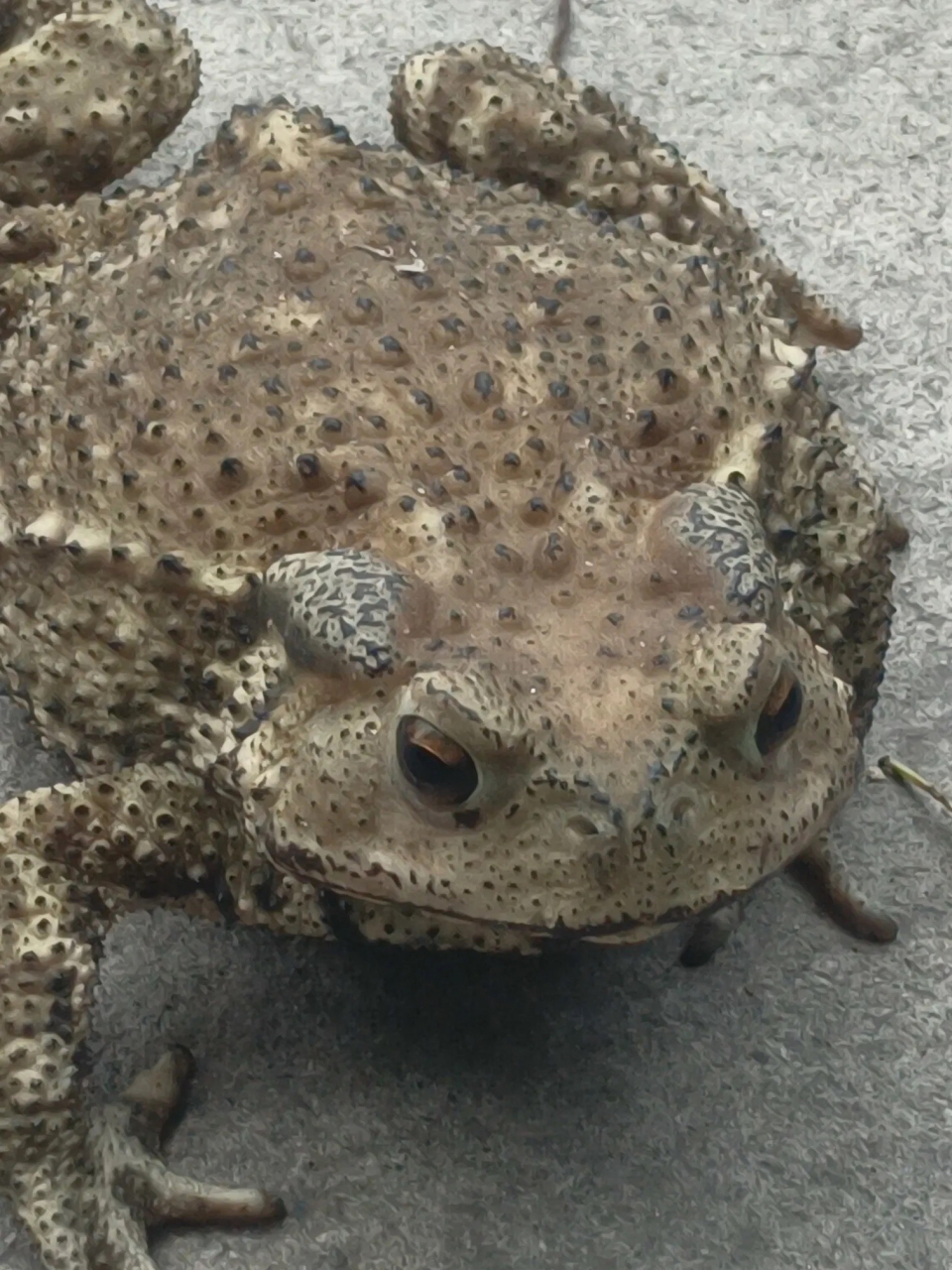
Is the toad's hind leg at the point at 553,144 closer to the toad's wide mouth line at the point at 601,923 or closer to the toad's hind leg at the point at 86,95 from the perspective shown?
the toad's hind leg at the point at 86,95

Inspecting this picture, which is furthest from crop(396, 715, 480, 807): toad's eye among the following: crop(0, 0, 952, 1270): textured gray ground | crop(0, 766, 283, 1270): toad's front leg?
crop(0, 0, 952, 1270): textured gray ground

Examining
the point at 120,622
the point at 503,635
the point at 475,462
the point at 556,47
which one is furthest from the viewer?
the point at 556,47

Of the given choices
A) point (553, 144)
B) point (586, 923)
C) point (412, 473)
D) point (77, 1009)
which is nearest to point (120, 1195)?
point (77, 1009)

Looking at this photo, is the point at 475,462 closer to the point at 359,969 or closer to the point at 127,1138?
the point at 359,969

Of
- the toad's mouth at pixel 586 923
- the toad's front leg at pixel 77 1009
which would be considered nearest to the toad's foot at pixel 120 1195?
the toad's front leg at pixel 77 1009

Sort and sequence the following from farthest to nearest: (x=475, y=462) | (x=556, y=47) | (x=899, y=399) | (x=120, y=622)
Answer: (x=556, y=47)
(x=899, y=399)
(x=120, y=622)
(x=475, y=462)

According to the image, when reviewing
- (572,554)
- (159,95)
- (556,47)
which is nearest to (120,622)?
(572,554)
